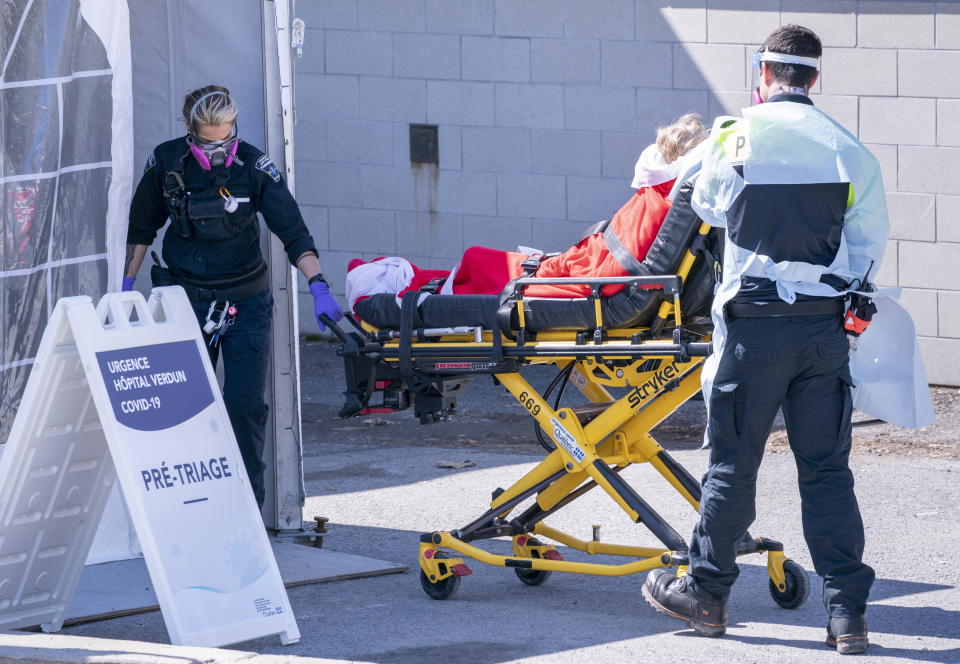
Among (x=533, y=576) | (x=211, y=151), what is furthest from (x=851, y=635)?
(x=211, y=151)

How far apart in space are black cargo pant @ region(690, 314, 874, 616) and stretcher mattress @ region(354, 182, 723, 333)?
0.47 meters

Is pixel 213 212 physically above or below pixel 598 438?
above

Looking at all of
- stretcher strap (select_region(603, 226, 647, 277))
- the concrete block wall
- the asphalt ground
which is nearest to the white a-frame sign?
the asphalt ground

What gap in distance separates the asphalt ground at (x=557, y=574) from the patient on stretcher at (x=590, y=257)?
116cm

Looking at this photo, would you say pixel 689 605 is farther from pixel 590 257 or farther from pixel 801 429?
pixel 590 257

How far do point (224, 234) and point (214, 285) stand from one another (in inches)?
8.1

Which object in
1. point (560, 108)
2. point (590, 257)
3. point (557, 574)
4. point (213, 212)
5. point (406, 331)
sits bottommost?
point (557, 574)

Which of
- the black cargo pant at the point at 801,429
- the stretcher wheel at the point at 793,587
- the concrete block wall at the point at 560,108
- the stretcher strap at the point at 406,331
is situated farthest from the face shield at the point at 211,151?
the concrete block wall at the point at 560,108

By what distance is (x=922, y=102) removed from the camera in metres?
9.28

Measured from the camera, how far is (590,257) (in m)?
5.29

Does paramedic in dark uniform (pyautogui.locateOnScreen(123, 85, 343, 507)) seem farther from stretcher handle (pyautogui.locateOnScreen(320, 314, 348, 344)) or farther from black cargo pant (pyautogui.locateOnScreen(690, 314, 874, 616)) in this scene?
black cargo pant (pyautogui.locateOnScreen(690, 314, 874, 616))

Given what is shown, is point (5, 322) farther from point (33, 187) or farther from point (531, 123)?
point (531, 123)

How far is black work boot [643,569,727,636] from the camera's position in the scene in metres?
4.82

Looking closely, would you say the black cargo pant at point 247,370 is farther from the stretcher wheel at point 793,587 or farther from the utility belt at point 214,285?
the stretcher wheel at point 793,587
